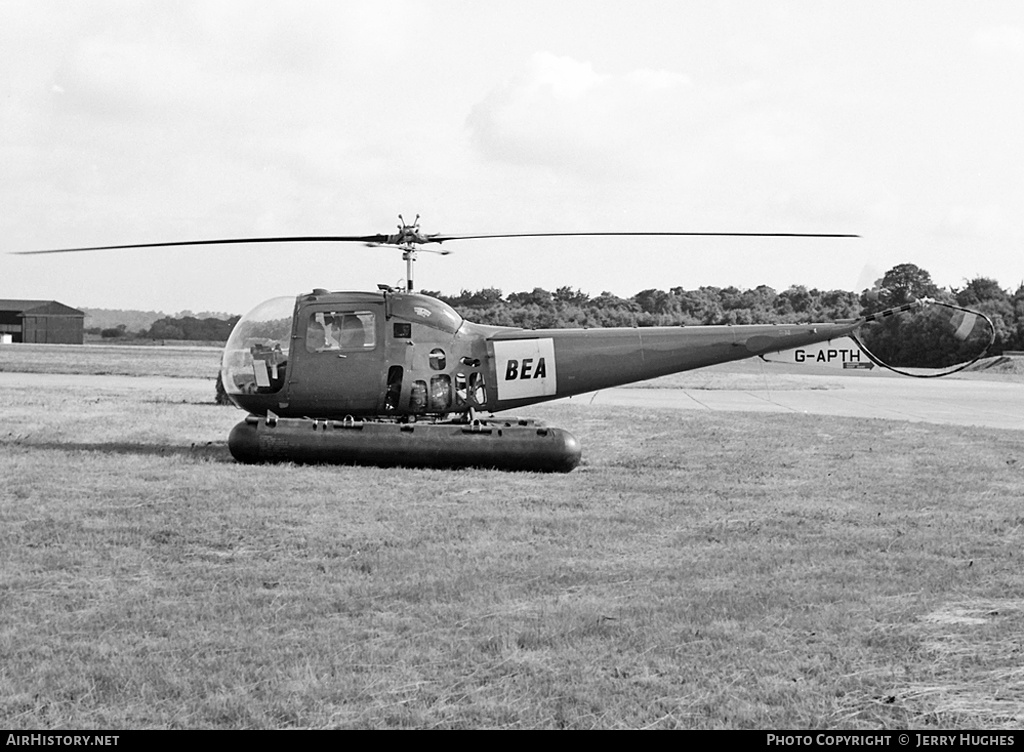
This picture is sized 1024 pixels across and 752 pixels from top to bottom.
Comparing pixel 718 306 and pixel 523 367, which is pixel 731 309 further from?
pixel 523 367

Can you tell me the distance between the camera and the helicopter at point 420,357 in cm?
1302

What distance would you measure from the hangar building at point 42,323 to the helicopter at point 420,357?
85.1m

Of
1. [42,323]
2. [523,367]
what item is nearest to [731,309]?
[523,367]

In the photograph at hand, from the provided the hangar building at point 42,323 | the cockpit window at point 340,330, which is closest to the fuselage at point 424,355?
the cockpit window at point 340,330

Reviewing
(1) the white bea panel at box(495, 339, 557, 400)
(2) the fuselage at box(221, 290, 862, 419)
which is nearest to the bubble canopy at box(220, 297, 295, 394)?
(2) the fuselage at box(221, 290, 862, 419)

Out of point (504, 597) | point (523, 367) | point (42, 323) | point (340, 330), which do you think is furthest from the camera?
point (42, 323)

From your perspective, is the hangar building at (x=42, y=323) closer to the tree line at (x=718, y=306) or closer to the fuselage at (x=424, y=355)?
the tree line at (x=718, y=306)

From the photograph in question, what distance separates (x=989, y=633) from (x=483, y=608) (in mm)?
2856

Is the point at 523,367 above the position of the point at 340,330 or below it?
below

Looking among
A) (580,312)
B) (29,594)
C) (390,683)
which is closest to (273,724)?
(390,683)

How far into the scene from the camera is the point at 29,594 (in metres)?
6.25

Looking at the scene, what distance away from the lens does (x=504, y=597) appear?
6.36 m

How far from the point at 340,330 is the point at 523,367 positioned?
248 cm
